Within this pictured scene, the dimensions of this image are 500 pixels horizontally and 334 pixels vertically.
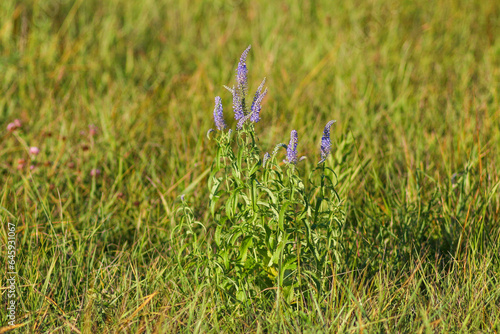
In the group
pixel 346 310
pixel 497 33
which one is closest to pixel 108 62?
pixel 346 310

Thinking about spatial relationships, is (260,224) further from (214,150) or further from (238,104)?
(214,150)

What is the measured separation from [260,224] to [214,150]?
1.15m

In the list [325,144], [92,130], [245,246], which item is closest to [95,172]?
[92,130]

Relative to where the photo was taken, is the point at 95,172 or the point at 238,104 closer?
the point at 238,104

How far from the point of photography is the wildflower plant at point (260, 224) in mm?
1681

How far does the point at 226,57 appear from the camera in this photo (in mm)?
4211

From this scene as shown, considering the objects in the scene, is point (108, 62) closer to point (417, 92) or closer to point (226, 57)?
point (226, 57)

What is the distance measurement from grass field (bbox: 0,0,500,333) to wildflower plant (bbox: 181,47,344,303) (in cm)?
7

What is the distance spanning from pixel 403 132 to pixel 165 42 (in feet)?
7.46

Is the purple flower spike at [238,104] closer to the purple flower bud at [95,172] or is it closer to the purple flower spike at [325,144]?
the purple flower spike at [325,144]

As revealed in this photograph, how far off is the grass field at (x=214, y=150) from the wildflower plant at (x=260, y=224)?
7cm

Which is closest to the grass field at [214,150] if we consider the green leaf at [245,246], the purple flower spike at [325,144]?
the green leaf at [245,246]

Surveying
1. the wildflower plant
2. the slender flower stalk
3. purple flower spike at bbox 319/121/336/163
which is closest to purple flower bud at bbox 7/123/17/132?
the wildflower plant

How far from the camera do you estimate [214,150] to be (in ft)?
9.33
